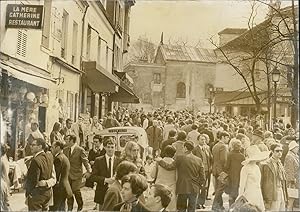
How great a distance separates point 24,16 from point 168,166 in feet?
3.51

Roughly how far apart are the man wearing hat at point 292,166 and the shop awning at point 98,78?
0.96 m

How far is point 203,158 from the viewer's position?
295 centimetres

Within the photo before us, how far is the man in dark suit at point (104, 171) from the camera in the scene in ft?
9.51

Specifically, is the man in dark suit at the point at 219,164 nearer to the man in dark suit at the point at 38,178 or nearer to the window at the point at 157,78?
the window at the point at 157,78

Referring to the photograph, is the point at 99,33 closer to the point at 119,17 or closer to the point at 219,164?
the point at 119,17

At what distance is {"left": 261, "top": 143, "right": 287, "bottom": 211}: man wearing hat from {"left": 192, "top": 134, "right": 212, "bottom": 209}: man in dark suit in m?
0.28

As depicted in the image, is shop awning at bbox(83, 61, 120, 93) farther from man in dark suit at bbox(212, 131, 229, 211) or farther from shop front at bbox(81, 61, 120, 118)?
man in dark suit at bbox(212, 131, 229, 211)

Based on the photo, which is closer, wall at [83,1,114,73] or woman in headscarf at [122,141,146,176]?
woman in headscarf at [122,141,146,176]

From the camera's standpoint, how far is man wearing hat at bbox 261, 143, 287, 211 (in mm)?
2922

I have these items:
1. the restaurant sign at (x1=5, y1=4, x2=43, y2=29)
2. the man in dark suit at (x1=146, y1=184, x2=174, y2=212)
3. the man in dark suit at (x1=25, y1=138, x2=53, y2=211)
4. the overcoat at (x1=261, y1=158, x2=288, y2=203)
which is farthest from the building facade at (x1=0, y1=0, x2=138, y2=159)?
the overcoat at (x1=261, y1=158, x2=288, y2=203)

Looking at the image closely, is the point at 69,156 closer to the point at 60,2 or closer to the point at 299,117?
the point at 60,2

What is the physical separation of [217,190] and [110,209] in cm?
55

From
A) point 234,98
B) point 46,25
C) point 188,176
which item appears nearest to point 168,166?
point 188,176

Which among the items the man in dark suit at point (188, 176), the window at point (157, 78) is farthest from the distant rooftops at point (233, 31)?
the man in dark suit at point (188, 176)
